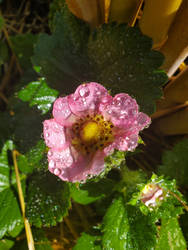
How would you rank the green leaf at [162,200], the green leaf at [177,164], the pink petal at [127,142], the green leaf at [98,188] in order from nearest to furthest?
1. the pink petal at [127,142]
2. the green leaf at [162,200]
3. the green leaf at [98,188]
4. the green leaf at [177,164]

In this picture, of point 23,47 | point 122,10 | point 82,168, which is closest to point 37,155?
point 82,168

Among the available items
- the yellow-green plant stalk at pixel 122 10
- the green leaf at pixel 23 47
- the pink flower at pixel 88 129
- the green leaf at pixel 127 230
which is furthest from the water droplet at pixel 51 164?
the green leaf at pixel 23 47

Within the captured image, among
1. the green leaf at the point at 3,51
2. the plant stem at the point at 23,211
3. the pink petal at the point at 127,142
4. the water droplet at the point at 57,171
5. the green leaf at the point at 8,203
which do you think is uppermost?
the pink petal at the point at 127,142

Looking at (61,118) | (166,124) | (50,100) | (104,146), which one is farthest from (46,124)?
(166,124)

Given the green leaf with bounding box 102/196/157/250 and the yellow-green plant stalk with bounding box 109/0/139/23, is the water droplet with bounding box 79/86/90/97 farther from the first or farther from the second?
the green leaf with bounding box 102/196/157/250

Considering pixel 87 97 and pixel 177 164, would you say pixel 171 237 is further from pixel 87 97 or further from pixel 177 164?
pixel 87 97

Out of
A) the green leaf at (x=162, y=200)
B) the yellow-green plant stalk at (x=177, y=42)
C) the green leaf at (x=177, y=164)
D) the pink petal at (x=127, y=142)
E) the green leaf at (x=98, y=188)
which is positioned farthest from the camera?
the green leaf at (x=177, y=164)

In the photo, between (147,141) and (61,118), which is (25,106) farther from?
(147,141)

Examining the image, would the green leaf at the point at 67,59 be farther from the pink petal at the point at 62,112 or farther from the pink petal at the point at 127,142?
the pink petal at the point at 127,142
